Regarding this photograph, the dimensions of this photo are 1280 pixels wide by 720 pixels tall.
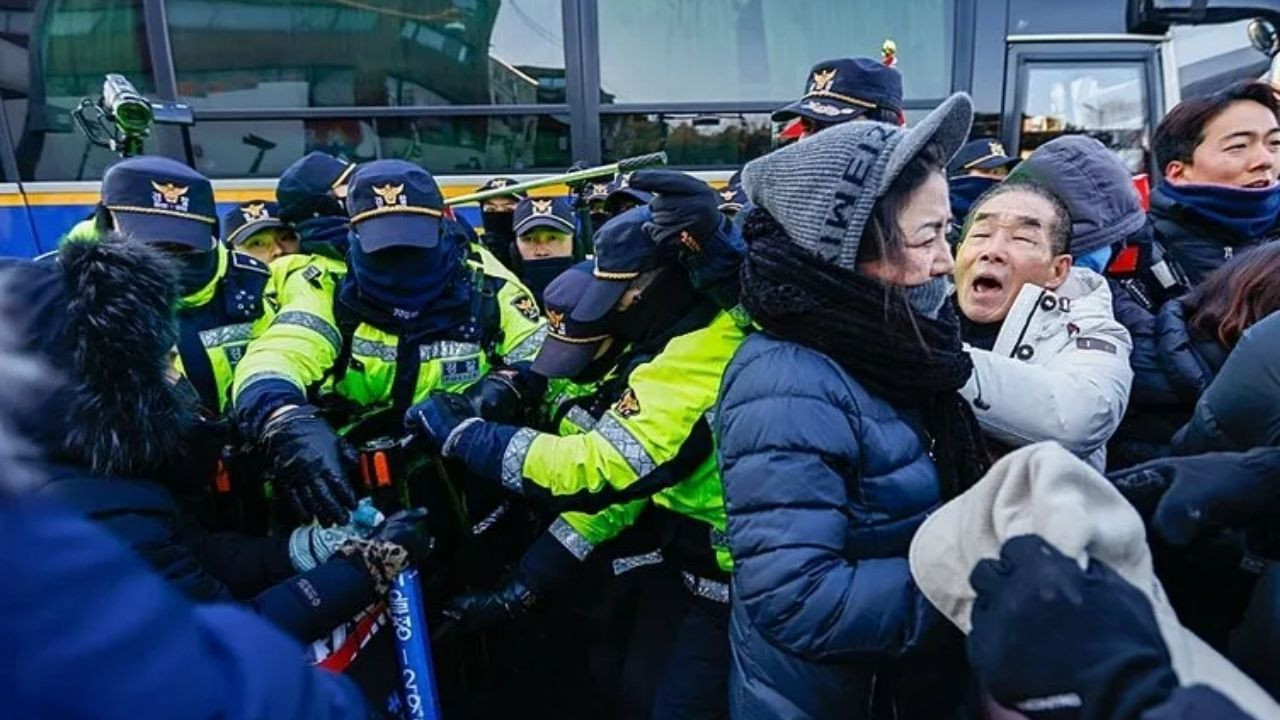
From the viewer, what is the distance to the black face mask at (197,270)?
227 cm

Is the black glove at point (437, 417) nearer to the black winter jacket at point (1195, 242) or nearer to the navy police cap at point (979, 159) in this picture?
the black winter jacket at point (1195, 242)

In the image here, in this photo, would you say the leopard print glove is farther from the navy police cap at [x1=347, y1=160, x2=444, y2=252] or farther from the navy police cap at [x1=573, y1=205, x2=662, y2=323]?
the navy police cap at [x1=347, y1=160, x2=444, y2=252]

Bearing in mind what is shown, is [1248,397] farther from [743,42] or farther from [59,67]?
[59,67]

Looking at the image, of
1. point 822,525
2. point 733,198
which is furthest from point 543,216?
point 822,525

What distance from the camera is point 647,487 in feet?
5.55

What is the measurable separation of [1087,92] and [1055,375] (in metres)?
3.64

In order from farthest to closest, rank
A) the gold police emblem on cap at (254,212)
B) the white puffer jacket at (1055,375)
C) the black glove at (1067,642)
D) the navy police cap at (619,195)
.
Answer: the gold police emblem on cap at (254,212) < the navy police cap at (619,195) < the white puffer jacket at (1055,375) < the black glove at (1067,642)

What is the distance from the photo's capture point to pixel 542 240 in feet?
12.0

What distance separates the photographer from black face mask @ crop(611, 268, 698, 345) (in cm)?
179

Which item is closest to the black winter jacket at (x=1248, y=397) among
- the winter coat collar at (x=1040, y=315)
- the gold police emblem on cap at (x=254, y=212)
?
the winter coat collar at (x=1040, y=315)

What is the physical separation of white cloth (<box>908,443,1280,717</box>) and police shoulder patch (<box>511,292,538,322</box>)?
1.69 m

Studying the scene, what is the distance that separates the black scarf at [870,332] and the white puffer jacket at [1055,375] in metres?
0.15

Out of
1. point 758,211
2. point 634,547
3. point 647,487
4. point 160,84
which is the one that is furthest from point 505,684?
point 160,84

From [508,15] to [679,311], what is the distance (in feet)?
10.1
